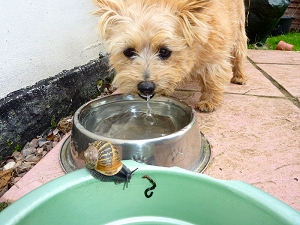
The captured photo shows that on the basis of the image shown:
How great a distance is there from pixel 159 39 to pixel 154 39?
0.04 m

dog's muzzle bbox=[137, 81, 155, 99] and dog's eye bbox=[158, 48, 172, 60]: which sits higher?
dog's eye bbox=[158, 48, 172, 60]

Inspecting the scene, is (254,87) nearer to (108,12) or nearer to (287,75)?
(287,75)

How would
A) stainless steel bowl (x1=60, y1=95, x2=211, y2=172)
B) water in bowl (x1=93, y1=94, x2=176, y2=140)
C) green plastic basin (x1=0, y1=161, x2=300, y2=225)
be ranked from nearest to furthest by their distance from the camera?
green plastic basin (x1=0, y1=161, x2=300, y2=225) < stainless steel bowl (x1=60, y1=95, x2=211, y2=172) < water in bowl (x1=93, y1=94, x2=176, y2=140)

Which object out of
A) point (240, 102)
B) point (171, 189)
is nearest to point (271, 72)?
point (240, 102)

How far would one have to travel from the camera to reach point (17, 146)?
2.00m

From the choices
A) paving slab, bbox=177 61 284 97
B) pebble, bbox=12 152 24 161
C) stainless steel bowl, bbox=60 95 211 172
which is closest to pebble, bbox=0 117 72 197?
pebble, bbox=12 152 24 161

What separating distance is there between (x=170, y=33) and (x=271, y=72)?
1757 mm

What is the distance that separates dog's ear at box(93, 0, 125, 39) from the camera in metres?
2.26

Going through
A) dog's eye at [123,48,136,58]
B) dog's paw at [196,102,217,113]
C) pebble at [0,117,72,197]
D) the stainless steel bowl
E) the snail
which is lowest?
dog's paw at [196,102,217,113]

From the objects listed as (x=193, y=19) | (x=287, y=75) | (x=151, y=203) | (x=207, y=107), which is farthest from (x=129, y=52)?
(x=287, y=75)

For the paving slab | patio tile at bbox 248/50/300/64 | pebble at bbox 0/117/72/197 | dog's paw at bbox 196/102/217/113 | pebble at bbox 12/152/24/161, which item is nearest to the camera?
pebble at bbox 0/117/72/197

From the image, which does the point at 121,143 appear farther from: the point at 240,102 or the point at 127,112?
the point at 240,102

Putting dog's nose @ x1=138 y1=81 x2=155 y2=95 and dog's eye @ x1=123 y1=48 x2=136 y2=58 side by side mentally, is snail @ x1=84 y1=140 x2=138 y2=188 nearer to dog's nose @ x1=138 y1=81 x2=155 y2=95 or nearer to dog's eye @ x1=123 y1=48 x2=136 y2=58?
dog's nose @ x1=138 y1=81 x2=155 y2=95

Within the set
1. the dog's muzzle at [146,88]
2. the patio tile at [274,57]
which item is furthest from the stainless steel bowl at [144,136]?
the patio tile at [274,57]
